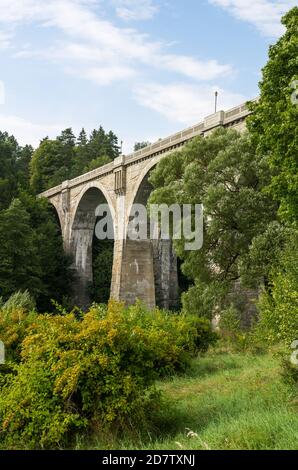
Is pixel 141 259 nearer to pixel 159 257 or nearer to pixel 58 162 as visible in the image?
pixel 159 257

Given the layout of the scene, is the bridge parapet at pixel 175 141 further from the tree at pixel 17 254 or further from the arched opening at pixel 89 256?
the tree at pixel 17 254

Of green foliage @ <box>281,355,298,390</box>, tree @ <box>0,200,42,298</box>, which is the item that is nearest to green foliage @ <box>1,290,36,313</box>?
green foliage @ <box>281,355,298,390</box>

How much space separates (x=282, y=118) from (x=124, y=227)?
21654 mm

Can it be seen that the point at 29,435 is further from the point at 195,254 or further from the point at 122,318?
the point at 195,254

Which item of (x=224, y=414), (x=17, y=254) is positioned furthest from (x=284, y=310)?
(x=17, y=254)

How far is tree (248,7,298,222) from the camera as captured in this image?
11.5m

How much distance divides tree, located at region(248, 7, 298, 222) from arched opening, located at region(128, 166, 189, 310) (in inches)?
701

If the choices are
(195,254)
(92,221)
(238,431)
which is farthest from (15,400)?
(92,221)

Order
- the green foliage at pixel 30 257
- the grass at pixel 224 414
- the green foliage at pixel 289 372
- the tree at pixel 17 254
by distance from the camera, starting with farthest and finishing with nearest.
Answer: the green foliage at pixel 30 257 < the tree at pixel 17 254 < the green foliage at pixel 289 372 < the grass at pixel 224 414

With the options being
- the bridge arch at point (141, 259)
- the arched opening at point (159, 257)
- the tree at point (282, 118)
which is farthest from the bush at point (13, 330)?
the arched opening at point (159, 257)

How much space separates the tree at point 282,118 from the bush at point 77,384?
563 centimetres

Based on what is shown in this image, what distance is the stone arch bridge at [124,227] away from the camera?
97.0 feet

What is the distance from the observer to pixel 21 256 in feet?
112
